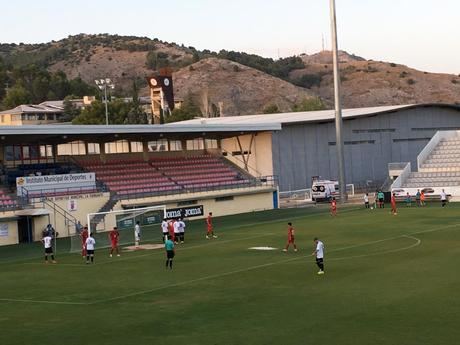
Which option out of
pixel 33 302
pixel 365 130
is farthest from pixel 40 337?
pixel 365 130

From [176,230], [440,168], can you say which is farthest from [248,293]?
[440,168]

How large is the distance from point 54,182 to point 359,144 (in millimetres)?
39277

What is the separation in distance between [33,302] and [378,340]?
12987 mm

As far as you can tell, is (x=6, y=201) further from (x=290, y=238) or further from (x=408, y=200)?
(x=408, y=200)

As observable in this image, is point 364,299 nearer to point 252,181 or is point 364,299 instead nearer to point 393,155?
point 252,181

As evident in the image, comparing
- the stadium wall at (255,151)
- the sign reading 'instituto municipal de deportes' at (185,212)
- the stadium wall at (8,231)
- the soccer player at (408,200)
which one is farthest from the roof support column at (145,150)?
the soccer player at (408,200)

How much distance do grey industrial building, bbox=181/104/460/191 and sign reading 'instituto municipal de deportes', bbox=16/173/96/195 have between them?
19020 mm

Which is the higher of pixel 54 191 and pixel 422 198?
pixel 54 191

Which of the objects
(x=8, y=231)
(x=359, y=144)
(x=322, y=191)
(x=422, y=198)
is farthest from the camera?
(x=359, y=144)

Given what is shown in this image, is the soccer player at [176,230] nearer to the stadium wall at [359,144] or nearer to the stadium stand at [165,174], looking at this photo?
the stadium stand at [165,174]

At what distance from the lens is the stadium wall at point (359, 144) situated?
78.1 m

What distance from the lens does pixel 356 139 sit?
277ft

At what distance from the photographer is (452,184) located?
67.7m

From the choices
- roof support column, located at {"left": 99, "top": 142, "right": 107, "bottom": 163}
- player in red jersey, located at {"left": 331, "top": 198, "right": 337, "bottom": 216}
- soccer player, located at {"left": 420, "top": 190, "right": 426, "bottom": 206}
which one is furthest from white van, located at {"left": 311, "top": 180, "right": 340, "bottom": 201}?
roof support column, located at {"left": 99, "top": 142, "right": 107, "bottom": 163}
